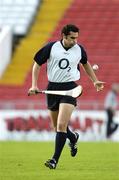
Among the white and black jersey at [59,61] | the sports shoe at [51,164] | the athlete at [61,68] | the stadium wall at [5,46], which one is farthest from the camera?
the stadium wall at [5,46]

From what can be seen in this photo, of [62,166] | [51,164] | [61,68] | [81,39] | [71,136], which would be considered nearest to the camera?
[51,164]

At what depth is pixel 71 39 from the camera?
11.3 metres

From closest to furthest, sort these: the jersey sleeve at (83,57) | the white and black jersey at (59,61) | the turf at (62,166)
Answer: the turf at (62,166) → the white and black jersey at (59,61) → the jersey sleeve at (83,57)

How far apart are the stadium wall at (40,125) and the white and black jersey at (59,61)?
12631mm

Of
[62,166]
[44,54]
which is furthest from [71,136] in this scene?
[44,54]

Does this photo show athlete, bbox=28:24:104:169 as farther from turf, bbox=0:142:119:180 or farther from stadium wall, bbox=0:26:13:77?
stadium wall, bbox=0:26:13:77

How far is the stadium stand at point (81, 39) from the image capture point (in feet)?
93.2

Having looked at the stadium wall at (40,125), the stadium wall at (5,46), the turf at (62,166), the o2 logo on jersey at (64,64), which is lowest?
the stadium wall at (40,125)

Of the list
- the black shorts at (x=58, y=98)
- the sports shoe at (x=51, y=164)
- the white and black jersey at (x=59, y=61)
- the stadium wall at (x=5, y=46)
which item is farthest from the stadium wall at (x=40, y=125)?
the sports shoe at (x=51, y=164)

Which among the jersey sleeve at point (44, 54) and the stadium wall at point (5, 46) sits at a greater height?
the jersey sleeve at point (44, 54)

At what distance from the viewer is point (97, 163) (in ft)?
41.7

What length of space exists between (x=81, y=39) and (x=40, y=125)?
22.9 feet

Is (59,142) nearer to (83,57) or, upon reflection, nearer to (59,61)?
(59,61)

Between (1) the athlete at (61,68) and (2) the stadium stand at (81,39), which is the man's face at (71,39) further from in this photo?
(2) the stadium stand at (81,39)
